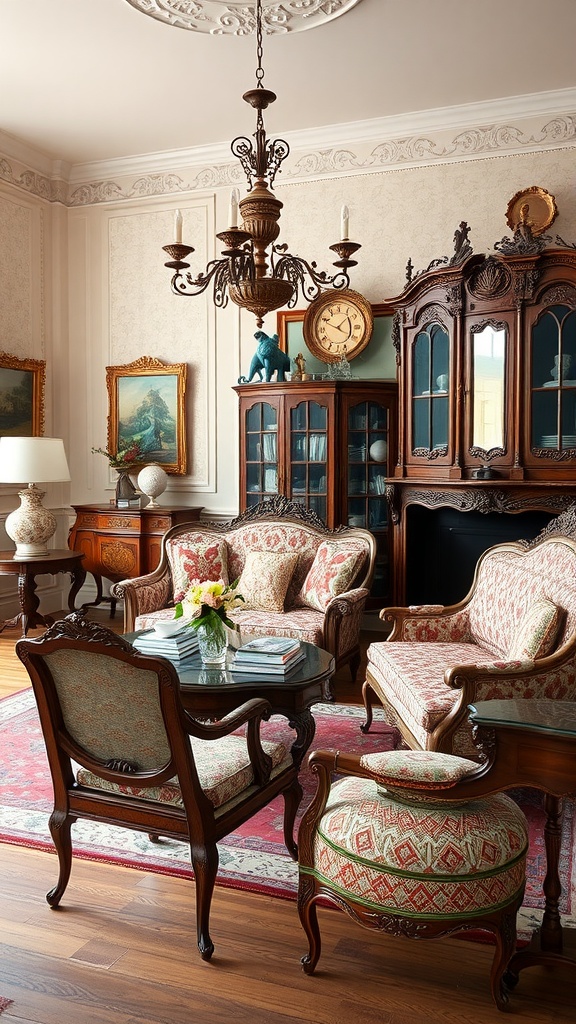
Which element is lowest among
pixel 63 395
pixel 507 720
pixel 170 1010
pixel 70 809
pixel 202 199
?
pixel 170 1010

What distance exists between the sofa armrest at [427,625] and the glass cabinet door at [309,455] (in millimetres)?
1841

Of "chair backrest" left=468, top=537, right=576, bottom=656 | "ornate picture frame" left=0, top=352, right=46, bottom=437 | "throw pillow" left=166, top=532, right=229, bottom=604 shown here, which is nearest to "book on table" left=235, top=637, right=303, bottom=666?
"chair backrest" left=468, top=537, right=576, bottom=656

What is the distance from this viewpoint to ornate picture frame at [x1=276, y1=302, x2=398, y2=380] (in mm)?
6353

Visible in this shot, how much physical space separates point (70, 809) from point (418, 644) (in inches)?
80.7

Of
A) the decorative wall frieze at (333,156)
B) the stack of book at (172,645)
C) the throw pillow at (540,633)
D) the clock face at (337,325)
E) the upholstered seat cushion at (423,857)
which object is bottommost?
the upholstered seat cushion at (423,857)

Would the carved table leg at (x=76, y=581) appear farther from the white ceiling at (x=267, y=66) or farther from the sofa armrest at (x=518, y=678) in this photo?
the sofa armrest at (x=518, y=678)

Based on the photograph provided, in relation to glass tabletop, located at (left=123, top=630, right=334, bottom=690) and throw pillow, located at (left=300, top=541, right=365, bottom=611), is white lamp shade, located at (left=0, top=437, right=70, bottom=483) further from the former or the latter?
glass tabletop, located at (left=123, top=630, right=334, bottom=690)

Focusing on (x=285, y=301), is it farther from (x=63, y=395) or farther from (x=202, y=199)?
(x=63, y=395)

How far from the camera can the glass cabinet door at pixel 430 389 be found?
5.55m

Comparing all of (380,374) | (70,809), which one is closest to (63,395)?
(380,374)

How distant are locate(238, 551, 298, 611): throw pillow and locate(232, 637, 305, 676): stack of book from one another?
168 centimetres

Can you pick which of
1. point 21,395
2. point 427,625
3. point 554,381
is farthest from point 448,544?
point 21,395

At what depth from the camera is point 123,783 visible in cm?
251

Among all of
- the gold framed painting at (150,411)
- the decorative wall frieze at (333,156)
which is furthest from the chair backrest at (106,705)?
the decorative wall frieze at (333,156)
